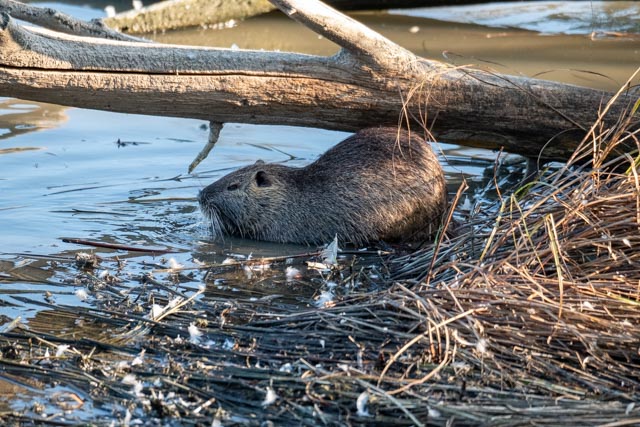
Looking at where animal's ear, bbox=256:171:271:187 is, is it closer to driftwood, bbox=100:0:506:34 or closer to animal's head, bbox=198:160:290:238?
animal's head, bbox=198:160:290:238

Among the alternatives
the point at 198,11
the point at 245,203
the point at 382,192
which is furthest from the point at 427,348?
the point at 198,11

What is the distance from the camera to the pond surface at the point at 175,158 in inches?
178

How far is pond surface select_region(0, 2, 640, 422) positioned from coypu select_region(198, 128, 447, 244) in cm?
13

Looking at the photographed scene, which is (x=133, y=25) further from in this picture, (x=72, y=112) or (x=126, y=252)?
(x=126, y=252)

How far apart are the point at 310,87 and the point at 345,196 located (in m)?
0.64

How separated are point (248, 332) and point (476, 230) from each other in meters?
1.32

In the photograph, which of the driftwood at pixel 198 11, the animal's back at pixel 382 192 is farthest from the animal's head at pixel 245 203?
the driftwood at pixel 198 11

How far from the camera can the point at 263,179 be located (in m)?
5.39

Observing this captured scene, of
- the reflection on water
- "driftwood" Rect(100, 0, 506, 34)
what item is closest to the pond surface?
the reflection on water

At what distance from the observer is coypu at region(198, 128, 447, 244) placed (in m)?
5.09

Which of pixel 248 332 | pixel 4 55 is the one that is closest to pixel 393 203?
pixel 248 332

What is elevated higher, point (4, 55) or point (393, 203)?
point (4, 55)

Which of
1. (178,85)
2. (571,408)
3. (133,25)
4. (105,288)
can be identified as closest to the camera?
(571,408)

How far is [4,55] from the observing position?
4781mm
